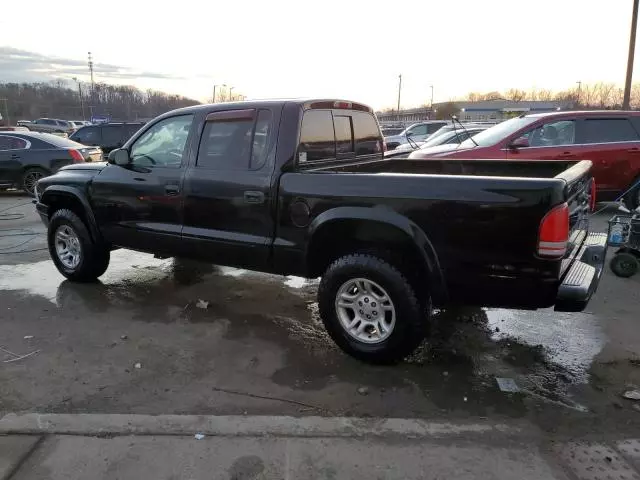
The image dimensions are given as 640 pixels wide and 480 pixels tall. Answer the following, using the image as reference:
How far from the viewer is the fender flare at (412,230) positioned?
342 cm

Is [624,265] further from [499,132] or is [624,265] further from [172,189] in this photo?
[172,189]

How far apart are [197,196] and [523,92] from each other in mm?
111498

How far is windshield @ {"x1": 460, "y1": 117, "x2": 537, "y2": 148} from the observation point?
27.5 feet

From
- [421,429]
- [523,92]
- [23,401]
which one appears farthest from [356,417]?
[523,92]

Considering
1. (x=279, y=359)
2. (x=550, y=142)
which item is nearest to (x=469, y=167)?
(x=279, y=359)

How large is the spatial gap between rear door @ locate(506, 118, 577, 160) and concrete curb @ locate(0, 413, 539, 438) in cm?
616

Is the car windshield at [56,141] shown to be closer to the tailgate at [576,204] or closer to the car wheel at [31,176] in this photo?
the car wheel at [31,176]

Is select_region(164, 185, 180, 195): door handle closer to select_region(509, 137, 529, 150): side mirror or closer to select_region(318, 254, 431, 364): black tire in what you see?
select_region(318, 254, 431, 364): black tire

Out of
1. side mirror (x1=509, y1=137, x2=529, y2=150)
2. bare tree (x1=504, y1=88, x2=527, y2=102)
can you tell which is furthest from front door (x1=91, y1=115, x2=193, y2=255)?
bare tree (x1=504, y1=88, x2=527, y2=102)

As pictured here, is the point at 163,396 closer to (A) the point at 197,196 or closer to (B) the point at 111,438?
(B) the point at 111,438

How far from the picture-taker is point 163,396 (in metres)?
3.39

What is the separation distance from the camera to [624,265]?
5.77m

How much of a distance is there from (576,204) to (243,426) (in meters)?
2.82

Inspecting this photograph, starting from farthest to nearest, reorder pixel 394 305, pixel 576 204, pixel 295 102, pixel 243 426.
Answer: pixel 295 102 → pixel 576 204 → pixel 394 305 → pixel 243 426
